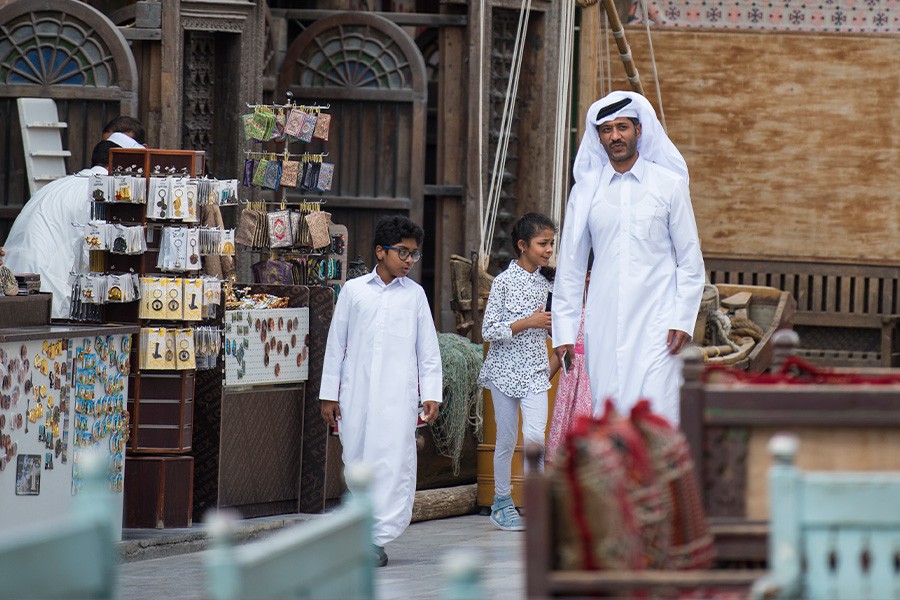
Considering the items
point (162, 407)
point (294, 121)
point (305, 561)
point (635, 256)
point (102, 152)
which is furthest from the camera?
point (294, 121)

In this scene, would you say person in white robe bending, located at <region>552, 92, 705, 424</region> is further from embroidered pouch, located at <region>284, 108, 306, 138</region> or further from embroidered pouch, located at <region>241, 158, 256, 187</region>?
embroidered pouch, located at <region>241, 158, 256, 187</region>

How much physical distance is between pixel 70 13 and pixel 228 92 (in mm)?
1362

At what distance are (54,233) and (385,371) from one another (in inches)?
108

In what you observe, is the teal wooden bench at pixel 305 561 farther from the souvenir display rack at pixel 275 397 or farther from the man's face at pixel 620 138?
the souvenir display rack at pixel 275 397

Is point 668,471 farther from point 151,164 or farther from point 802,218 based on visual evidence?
point 802,218

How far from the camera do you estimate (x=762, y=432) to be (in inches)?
154

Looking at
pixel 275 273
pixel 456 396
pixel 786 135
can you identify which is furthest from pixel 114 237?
pixel 786 135

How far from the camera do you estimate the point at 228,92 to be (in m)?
11.6

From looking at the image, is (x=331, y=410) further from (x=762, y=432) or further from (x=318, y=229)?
(x=762, y=432)

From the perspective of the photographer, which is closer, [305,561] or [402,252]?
[305,561]

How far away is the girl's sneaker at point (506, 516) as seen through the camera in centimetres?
902

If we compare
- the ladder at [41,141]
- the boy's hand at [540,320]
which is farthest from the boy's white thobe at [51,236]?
the boy's hand at [540,320]

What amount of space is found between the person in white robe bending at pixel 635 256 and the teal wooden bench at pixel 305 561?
3.84 metres

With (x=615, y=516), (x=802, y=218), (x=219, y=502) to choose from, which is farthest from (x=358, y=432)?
(x=802, y=218)
